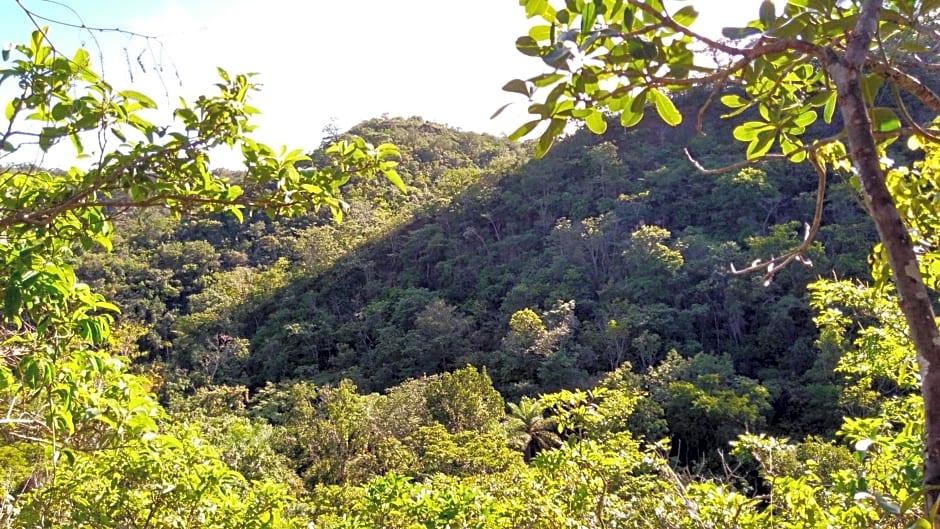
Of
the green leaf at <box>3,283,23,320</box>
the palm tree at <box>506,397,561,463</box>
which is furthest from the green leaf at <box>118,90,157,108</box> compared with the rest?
the palm tree at <box>506,397,561,463</box>

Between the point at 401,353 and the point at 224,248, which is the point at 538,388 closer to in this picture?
the point at 401,353

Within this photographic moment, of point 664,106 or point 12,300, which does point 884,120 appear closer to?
A: point 664,106

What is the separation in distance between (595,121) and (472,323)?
1613 cm

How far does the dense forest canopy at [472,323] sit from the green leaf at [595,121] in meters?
0.02

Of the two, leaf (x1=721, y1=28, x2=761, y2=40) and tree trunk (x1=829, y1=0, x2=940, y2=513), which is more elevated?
leaf (x1=721, y1=28, x2=761, y2=40)

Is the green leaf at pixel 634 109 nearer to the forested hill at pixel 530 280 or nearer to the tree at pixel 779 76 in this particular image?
the tree at pixel 779 76

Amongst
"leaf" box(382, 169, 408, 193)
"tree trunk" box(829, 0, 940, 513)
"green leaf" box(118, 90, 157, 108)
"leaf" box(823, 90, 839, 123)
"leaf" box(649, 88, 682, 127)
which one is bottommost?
"tree trunk" box(829, 0, 940, 513)

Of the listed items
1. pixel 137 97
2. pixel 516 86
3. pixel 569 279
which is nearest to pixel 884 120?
pixel 516 86

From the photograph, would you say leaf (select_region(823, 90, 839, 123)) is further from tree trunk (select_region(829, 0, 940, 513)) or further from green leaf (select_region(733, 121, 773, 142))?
tree trunk (select_region(829, 0, 940, 513))

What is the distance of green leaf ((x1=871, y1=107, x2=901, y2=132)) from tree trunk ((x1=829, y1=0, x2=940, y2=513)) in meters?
0.19

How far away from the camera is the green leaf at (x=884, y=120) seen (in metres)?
0.70

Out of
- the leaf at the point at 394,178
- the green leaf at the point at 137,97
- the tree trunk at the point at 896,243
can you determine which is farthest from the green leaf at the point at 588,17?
the green leaf at the point at 137,97

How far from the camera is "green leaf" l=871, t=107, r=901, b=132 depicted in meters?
0.70

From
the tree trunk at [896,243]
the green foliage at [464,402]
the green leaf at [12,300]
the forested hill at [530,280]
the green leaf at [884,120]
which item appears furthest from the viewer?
the forested hill at [530,280]
